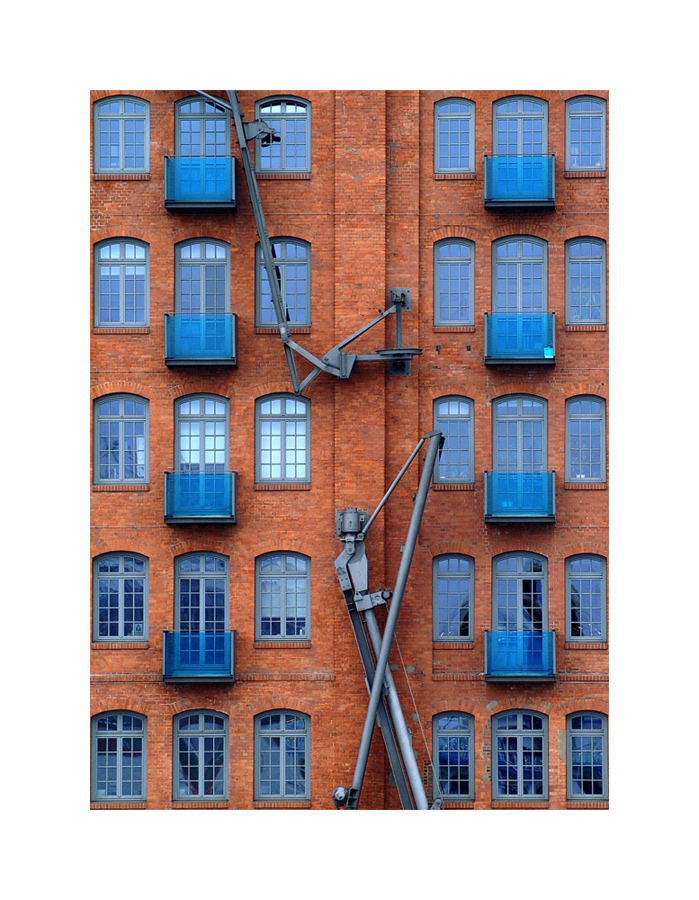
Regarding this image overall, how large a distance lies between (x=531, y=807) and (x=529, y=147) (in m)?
14.2

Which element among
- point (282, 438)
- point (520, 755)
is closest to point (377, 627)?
point (520, 755)

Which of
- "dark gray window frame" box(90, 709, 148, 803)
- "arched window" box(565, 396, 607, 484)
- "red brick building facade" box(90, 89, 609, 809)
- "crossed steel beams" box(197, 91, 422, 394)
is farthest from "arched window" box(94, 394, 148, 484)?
"arched window" box(565, 396, 607, 484)

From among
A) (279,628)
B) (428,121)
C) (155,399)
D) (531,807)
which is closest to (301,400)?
(155,399)

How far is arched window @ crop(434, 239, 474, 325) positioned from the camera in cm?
2408

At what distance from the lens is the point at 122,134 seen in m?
24.2

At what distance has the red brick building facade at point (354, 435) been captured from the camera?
23.6m

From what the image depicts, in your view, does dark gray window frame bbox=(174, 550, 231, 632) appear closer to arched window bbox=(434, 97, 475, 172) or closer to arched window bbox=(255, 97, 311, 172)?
arched window bbox=(255, 97, 311, 172)

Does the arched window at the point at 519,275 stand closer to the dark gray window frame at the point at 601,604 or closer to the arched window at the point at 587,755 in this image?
the dark gray window frame at the point at 601,604

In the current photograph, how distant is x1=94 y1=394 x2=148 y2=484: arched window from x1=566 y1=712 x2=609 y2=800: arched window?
1082cm

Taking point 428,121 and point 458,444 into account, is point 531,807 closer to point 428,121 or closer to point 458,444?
point 458,444

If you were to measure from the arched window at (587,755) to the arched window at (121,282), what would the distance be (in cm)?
1285

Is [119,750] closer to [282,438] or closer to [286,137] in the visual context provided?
[282,438]

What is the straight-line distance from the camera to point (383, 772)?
23.2 m

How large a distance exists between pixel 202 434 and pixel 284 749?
22.9 feet
